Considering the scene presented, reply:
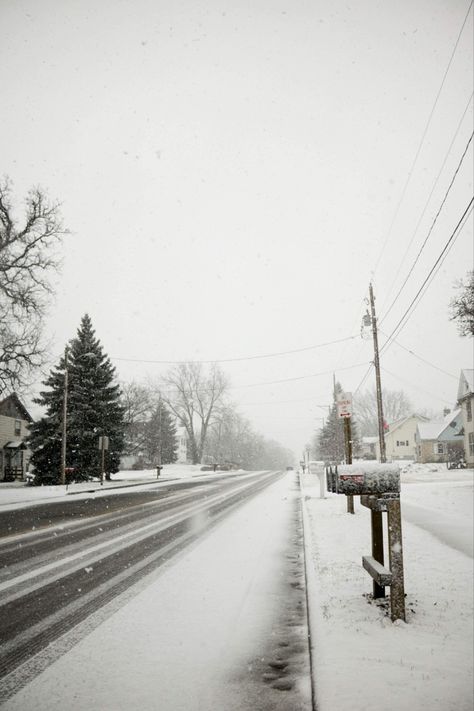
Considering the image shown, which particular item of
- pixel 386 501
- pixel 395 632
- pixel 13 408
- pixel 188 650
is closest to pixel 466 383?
pixel 386 501

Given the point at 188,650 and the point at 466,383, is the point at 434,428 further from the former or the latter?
the point at 188,650

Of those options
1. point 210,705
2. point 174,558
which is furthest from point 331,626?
point 174,558

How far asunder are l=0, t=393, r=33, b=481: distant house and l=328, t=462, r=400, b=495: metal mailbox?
38897 millimetres

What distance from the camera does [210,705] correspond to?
3.10m

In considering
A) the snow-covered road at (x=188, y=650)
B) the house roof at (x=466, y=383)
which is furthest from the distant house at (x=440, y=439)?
the snow-covered road at (x=188, y=650)

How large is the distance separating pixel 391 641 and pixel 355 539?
476cm

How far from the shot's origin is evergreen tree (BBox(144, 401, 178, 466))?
69688 mm

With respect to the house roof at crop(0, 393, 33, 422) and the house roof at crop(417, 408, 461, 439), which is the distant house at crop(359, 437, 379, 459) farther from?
the house roof at crop(0, 393, 33, 422)

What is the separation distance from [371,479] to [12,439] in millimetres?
43836

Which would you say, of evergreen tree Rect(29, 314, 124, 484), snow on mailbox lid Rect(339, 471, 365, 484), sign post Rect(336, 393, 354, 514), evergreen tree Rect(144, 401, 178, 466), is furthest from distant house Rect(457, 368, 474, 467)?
evergreen tree Rect(144, 401, 178, 466)

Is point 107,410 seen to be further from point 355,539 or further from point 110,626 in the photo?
point 110,626

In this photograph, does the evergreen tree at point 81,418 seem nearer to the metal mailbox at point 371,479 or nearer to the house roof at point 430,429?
the metal mailbox at point 371,479

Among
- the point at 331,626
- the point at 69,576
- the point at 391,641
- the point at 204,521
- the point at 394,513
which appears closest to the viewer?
the point at 391,641

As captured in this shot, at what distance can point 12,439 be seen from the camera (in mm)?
42344
